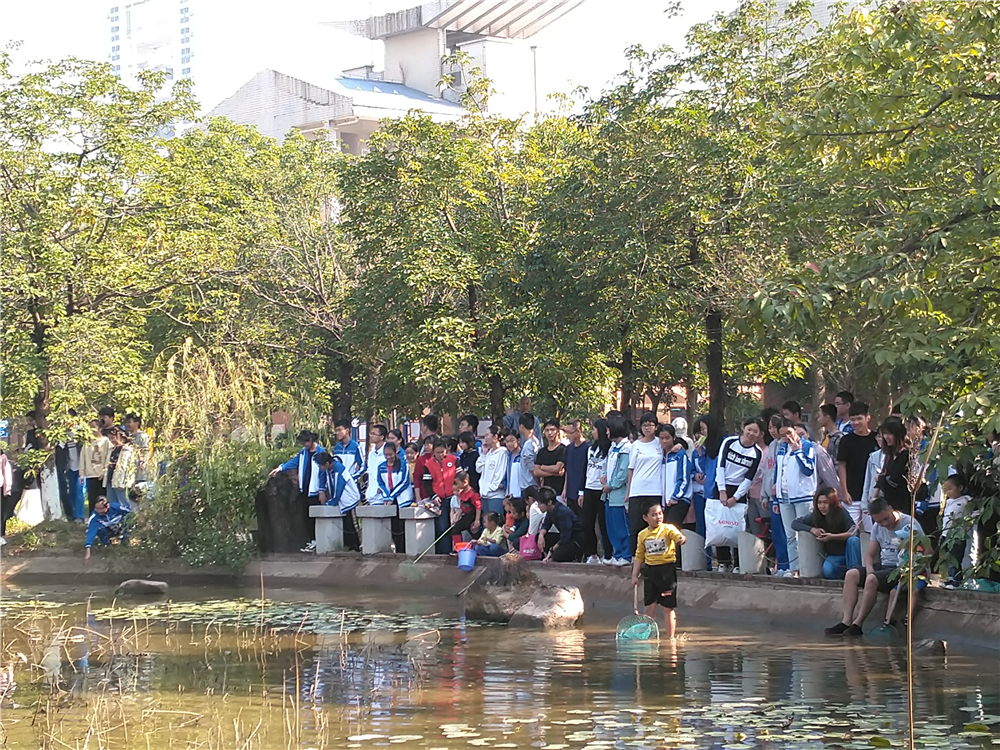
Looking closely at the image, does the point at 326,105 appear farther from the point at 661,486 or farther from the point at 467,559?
the point at 661,486

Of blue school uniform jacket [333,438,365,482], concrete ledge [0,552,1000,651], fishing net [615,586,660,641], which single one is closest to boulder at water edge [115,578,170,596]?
concrete ledge [0,552,1000,651]

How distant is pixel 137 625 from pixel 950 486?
29.4ft

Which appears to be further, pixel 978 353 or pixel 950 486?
pixel 950 486

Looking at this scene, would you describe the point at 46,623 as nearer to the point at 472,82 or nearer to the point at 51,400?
the point at 51,400

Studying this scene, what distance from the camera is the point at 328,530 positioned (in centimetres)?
2042

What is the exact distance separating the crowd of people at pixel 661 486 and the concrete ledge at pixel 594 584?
1.08ft

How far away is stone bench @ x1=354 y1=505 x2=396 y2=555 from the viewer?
1966 cm

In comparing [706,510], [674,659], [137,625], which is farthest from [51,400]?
[674,659]

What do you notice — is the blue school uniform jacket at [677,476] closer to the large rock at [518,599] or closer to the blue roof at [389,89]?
the large rock at [518,599]

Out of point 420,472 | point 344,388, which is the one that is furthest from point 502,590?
point 344,388

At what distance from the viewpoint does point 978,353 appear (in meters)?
10.9

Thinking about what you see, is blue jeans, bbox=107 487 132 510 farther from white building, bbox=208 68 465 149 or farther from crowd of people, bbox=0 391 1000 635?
white building, bbox=208 68 465 149

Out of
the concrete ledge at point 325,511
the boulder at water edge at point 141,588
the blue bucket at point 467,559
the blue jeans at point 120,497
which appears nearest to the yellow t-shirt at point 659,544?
the blue bucket at point 467,559

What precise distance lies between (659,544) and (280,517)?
838cm
